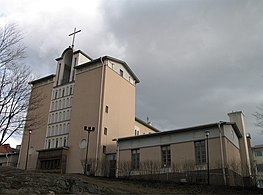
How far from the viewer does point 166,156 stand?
32.2m

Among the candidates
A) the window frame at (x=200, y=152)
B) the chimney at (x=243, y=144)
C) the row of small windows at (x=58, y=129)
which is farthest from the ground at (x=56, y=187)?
the row of small windows at (x=58, y=129)

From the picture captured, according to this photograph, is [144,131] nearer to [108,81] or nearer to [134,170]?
[108,81]

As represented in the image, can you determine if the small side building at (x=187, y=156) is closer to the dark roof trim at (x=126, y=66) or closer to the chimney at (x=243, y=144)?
the chimney at (x=243, y=144)

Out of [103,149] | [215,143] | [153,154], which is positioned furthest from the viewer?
[103,149]

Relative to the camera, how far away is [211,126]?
98.2ft

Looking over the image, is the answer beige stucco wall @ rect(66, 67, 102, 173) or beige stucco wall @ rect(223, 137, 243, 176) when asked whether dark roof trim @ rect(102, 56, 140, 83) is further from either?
beige stucco wall @ rect(223, 137, 243, 176)

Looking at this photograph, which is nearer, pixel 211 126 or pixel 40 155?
pixel 211 126

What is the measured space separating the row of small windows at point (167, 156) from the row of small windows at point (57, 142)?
11510 mm

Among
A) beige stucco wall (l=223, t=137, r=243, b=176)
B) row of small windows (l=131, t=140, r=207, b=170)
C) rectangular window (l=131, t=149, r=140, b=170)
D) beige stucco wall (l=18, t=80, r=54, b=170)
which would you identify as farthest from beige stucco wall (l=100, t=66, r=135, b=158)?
beige stucco wall (l=223, t=137, r=243, b=176)

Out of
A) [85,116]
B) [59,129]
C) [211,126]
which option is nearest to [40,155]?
[59,129]

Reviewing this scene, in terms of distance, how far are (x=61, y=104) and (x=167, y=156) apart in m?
19.6

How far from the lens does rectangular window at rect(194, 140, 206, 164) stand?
29906 mm

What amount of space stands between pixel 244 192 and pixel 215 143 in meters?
9.67

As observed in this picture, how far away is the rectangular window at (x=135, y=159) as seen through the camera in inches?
1327
